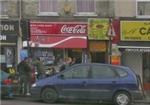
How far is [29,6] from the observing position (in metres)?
26.3

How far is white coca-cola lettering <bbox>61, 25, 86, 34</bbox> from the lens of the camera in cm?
2577

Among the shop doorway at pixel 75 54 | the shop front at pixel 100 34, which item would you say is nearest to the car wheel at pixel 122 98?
the shop front at pixel 100 34

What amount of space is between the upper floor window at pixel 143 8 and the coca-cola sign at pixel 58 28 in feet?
8.65

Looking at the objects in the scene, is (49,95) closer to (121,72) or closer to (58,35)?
(121,72)

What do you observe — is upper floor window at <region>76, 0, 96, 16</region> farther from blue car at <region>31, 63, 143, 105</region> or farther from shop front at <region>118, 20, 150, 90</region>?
blue car at <region>31, 63, 143, 105</region>

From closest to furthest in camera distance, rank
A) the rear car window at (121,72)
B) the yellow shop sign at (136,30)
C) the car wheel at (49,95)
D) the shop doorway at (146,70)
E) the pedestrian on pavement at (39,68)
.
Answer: the rear car window at (121,72)
the car wheel at (49,95)
the pedestrian on pavement at (39,68)
the yellow shop sign at (136,30)
the shop doorway at (146,70)

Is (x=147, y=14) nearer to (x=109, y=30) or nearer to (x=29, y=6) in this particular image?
(x=109, y=30)

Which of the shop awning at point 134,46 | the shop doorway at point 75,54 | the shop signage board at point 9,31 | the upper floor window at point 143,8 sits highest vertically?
the upper floor window at point 143,8

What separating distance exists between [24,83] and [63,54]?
3986 millimetres

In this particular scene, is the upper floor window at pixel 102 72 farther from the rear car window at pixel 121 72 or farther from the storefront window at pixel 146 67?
the storefront window at pixel 146 67

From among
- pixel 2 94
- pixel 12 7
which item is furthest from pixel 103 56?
pixel 2 94

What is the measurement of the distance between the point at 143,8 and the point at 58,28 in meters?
4.12

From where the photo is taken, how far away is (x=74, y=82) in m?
20.3

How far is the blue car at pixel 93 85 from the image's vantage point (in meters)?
20.1
